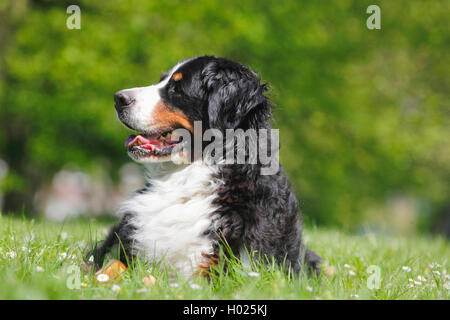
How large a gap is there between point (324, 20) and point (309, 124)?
263cm

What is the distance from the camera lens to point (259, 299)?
7.55 ft

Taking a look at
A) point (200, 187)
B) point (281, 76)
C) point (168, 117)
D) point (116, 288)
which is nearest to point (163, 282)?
point (116, 288)

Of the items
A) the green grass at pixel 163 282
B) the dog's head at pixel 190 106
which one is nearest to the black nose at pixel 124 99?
the dog's head at pixel 190 106

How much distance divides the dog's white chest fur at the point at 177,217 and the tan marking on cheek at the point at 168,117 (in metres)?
0.31

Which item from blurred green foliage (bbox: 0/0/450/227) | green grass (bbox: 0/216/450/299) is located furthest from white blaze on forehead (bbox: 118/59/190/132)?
blurred green foliage (bbox: 0/0/450/227)

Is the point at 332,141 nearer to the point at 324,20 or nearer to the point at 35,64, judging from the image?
the point at 324,20

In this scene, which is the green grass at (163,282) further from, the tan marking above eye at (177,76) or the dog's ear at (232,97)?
the tan marking above eye at (177,76)

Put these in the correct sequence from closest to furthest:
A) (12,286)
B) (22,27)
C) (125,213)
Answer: (12,286), (125,213), (22,27)

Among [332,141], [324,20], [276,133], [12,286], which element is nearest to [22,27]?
[324,20]

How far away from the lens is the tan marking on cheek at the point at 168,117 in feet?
10.6

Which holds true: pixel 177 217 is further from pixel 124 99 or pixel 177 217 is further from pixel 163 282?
pixel 124 99

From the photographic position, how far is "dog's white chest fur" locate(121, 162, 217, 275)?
2.93 m

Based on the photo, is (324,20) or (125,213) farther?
(324,20)

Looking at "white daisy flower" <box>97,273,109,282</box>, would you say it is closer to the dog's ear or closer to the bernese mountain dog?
the bernese mountain dog
